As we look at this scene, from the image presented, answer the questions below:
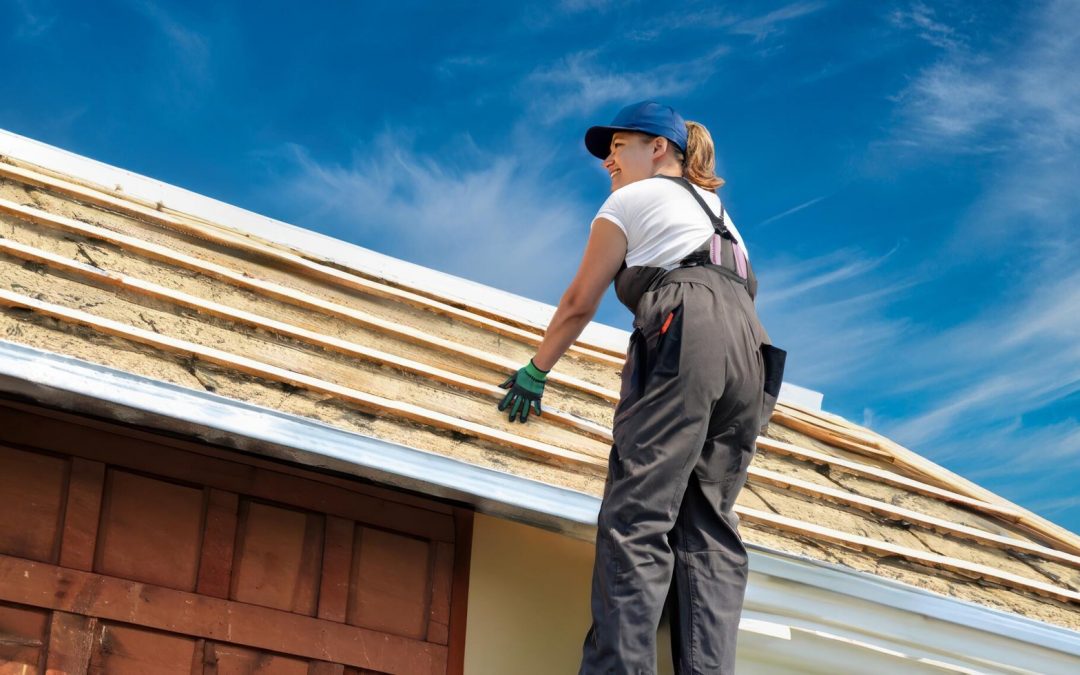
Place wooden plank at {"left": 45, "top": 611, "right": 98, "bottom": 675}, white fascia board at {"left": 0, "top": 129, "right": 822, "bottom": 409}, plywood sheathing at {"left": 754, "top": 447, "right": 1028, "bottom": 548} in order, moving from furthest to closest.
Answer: white fascia board at {"left": 0, "top": 129, "right": 822, "bottom": 409} → plywood sheathing at {"left": 754, "top": 447, "right": 1028, "bottom": 548} → wooden plank at {"left": 45, "top": 611, "right": 98, "bottom": 675}

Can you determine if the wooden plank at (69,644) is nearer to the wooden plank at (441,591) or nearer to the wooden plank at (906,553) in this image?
the wooden plank at (441,591)

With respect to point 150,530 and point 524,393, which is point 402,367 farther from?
point 150,530

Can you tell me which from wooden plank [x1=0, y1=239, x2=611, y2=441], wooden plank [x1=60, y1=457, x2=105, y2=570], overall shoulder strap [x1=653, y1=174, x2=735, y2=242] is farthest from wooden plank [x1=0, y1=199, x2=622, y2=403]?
overall shoulder strap [x1=653, y1=174, x2=735, y2=242]

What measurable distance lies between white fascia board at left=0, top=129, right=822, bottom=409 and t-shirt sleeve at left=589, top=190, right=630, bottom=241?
1.64m

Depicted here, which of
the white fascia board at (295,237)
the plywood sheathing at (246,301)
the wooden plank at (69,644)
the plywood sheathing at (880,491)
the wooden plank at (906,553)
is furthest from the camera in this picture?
the white fascia board at (295,237)

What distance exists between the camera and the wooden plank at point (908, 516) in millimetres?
4277

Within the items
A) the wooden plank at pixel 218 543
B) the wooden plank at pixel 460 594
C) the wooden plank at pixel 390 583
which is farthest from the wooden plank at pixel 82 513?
the wooden plank at pixel 460 594

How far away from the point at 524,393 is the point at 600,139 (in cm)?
88

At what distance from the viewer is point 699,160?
3543 mm

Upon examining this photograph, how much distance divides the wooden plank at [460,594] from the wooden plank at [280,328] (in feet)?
1.51

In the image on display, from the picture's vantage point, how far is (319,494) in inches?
139

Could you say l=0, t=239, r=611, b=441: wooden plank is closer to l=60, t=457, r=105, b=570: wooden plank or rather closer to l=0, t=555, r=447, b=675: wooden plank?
l=60, t=457, r=105, b=570: wooden plank

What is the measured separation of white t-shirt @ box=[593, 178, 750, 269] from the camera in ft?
10.6

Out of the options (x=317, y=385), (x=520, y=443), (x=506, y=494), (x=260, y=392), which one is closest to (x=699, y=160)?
(x=520, y=443)
